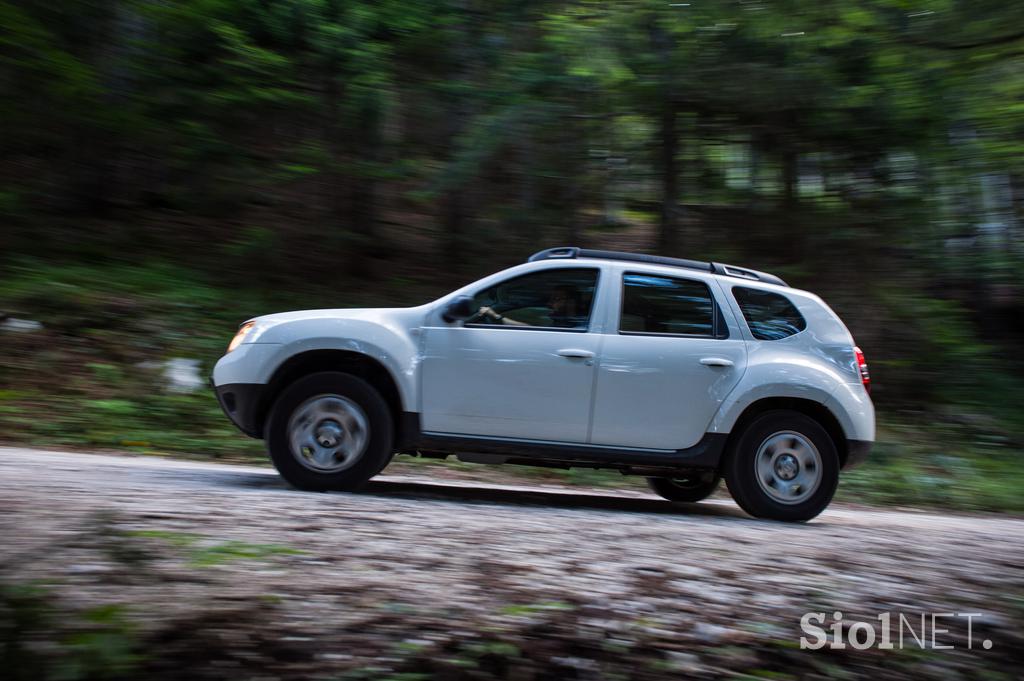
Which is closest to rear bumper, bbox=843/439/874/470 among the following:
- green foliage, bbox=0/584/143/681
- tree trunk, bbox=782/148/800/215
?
green foliage, bbox=0/584/143/681

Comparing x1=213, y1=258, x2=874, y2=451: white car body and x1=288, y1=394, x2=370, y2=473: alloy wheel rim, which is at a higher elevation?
x1=213, y1=258, x2=874, y2=451: white car body

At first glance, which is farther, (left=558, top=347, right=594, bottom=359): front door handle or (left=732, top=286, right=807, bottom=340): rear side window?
(left=732, top=286, right=807, bottom=340): rear side window

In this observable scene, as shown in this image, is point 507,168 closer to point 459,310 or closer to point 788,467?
point 459,310

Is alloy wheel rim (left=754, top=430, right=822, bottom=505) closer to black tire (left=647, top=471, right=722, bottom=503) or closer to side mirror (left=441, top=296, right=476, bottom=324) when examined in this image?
black tire (left=647, top=471, right=722, bottom=503)

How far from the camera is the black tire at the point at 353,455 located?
20.2 ft

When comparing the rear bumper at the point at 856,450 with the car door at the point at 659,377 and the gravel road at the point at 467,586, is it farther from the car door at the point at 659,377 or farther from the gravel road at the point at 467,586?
the car door at the point at 659,377

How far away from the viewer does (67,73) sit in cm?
1323

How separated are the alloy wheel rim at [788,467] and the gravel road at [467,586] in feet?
1.67

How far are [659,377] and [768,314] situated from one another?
3.28 ft

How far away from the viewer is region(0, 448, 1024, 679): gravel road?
306cm

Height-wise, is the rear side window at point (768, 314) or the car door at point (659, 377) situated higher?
the rear side window at point (768, 314)

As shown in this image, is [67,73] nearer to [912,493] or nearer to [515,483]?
[515,483]

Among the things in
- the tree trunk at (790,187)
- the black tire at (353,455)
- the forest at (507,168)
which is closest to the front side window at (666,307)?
the black tire at (353,455)

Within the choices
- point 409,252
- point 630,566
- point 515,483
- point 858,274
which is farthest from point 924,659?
point 409,252
